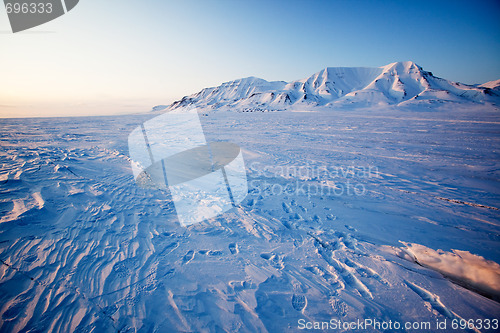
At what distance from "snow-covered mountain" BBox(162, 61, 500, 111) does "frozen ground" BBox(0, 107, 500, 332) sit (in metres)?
59.0

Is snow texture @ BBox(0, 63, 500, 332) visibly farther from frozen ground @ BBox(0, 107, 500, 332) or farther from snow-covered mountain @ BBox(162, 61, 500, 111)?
snow-covered mountain @ BBox(162, 61, 500, 111)

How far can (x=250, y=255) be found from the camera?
A: 311cm

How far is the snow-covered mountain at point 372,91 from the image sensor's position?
182 ft

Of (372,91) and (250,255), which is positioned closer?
(250,255)

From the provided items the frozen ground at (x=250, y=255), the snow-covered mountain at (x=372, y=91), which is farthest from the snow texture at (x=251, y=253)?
the snow-covered mountain at (x=372, y=91)

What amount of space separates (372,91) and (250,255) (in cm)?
7989

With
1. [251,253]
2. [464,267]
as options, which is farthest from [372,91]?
[251,253]

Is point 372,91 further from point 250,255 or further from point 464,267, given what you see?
point 250,255

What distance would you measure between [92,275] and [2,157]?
828 centimetres

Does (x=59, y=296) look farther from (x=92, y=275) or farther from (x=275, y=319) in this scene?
(x=275, y=319)

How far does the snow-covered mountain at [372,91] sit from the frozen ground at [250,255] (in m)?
59.0

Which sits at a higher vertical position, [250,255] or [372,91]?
[372,91]

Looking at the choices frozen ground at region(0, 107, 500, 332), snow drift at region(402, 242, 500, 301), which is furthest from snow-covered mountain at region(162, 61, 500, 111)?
snow drift at region(402, 242, 500, 301)

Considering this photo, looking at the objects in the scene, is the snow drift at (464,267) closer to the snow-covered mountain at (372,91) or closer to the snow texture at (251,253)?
the snow texture at (251,253)
